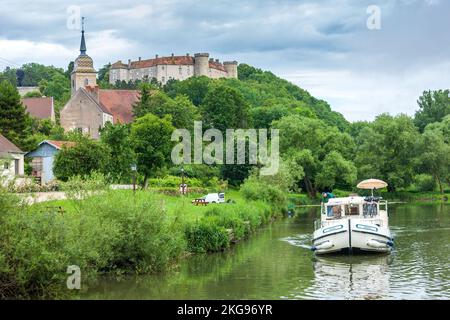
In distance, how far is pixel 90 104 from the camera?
114m

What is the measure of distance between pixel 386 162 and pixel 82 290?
7690 cm

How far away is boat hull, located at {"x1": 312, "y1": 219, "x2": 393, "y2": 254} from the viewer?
39156 millimetres

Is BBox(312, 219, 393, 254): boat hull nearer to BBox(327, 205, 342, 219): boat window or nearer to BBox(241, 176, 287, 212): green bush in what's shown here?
BBox(327, 205, 342, 219): boat window

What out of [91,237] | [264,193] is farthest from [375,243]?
[264,193]

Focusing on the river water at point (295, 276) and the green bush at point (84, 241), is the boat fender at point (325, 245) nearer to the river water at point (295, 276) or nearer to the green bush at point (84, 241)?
the river water at point (295, 276)

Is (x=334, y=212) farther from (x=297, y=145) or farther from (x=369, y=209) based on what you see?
(x=297, y=145)

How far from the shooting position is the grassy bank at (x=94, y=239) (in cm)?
2519

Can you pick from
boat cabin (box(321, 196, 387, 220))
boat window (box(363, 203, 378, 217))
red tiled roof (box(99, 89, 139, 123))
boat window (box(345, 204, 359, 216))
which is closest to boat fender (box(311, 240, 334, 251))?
boat cabin (box(321, 196, 387, 220))

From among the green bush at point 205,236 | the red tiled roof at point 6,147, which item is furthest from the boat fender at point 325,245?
the red tiled roof at point 6,147

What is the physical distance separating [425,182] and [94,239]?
258ft

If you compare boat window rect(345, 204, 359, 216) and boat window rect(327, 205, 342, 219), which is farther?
boat window rect(345, 204, 359, 216)

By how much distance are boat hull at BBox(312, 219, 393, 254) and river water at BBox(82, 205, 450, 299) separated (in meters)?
0.52

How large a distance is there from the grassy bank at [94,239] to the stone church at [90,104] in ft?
211
